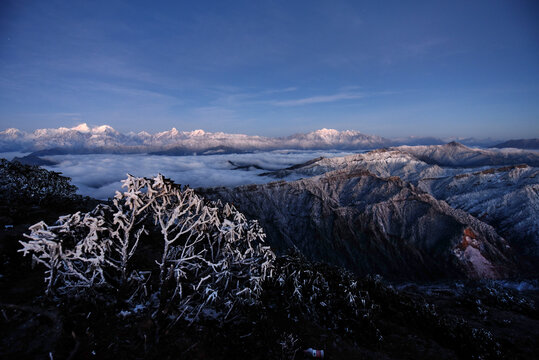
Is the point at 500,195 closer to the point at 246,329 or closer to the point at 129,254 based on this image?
the point at 246,329

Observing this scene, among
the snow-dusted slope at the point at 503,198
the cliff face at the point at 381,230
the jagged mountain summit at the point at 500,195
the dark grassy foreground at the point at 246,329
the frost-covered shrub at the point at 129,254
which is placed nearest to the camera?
the dark grassy foreground at the point at 246,329

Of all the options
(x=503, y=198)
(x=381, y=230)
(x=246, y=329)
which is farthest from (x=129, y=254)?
(x=503, y=198)

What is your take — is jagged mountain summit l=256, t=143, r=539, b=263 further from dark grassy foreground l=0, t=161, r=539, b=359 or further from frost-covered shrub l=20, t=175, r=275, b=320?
frost-covered shrub l=20, t=175, r=275, b=320

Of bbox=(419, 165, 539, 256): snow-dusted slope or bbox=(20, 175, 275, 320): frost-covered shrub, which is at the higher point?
bbox=(20, 175, 275, 320): frost-covered shrub

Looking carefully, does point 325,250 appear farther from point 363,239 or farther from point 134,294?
point 134,294

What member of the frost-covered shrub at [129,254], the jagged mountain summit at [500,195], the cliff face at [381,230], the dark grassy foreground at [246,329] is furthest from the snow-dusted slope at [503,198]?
the frost-covered shrub at [129,254]

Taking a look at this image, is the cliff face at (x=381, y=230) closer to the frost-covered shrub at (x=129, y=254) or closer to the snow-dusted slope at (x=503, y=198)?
the snow-dusted slope at (x=503, y=198)

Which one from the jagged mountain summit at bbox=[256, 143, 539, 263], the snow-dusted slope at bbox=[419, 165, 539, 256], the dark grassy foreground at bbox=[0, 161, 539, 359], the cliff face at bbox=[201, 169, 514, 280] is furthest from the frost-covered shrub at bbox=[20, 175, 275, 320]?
the snow-dusted slope at bbox=[419, 165, 539, 256]
